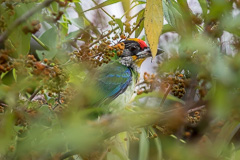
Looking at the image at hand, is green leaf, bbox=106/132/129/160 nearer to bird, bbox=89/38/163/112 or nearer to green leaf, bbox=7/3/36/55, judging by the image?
bird, bbox=89/38/163/112

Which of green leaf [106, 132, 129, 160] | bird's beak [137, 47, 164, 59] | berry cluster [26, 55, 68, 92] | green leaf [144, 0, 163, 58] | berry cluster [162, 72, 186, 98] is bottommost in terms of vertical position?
green leaf [106, 132, 129, 160]

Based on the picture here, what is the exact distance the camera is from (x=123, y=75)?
195cm

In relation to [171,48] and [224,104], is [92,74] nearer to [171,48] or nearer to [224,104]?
[171,48]

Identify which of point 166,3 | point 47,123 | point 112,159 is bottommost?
point 112,159

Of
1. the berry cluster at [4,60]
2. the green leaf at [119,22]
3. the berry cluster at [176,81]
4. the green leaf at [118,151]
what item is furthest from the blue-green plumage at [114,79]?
the berry cluster at [4,60]

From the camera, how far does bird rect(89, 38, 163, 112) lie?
1707 mm

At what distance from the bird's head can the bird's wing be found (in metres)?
0.06

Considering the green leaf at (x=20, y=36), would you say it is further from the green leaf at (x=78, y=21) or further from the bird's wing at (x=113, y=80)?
the bird's wing at (x=113, y=80)

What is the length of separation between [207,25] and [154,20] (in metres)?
0.28

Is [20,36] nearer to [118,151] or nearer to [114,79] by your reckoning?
[118,151]

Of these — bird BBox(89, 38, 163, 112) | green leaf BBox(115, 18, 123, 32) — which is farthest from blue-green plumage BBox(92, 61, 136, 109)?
green leaf BBox(115, 18, 123, 32)

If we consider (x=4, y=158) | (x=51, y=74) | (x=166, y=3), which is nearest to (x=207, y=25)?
(x=51, y=74)

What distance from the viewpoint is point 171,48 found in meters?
0.66

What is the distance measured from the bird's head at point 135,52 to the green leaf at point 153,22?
101 centimetres
